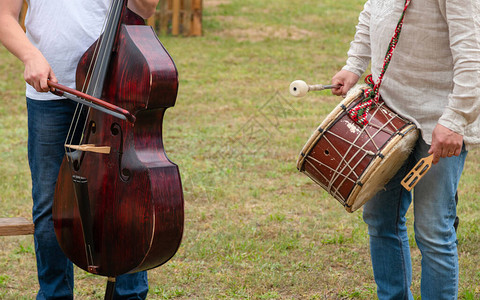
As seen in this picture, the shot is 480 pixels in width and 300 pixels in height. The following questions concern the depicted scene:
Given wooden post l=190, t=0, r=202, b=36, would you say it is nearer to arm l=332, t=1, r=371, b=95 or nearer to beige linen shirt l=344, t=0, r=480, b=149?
arm l=332, t=1, r=371, b=95

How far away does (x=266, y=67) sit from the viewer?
378 inches

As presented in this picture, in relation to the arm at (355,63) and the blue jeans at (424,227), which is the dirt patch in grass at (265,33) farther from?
the blue jeans at (424,227)

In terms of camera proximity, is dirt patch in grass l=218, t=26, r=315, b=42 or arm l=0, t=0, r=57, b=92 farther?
dirt patch in grass l=218, t=26, r=315, b=42

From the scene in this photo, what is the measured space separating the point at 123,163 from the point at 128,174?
0.05m

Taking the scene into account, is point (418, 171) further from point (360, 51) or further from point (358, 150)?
point (360, 51)

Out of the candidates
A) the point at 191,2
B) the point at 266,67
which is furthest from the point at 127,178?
the point at 191,2

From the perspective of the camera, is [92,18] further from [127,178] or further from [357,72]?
[357,72]

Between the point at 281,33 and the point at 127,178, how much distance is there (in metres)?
9.80

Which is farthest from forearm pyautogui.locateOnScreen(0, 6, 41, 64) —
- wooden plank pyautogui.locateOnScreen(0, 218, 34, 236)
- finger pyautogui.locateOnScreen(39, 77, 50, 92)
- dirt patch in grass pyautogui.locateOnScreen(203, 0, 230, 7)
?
dirt patch in grass pyautogui.locateOnScreen(203, 0, 230, 7)

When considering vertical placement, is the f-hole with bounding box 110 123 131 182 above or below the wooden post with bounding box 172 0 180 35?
above

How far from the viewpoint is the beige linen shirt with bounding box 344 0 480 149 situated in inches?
96.0

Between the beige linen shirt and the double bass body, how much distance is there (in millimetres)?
904

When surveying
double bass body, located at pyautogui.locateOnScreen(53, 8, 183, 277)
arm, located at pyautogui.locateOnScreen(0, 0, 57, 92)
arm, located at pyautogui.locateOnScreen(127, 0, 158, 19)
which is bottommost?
double bass body, located at pyautogui.locateOnScreen(53, 8, 183, 277)

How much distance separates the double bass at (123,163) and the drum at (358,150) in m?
0.64
